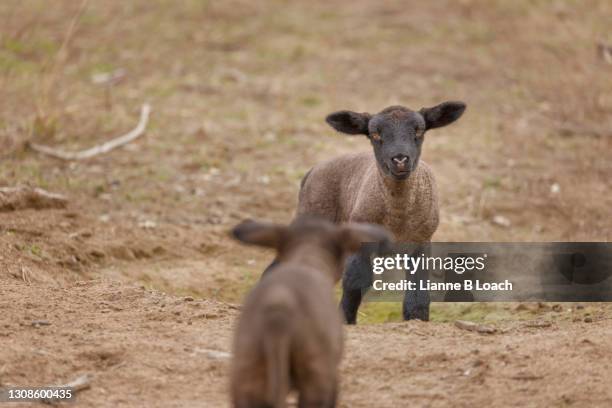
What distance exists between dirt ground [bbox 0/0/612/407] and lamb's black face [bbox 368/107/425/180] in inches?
53.9

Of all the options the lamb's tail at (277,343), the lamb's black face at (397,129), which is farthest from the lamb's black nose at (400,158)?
the lamb's tail at (277,343)

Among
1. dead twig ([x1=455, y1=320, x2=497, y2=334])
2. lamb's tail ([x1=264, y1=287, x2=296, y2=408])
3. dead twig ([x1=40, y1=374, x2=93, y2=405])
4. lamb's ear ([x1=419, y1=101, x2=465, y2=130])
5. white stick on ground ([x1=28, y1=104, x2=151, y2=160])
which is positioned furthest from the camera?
white stick on ground ([x1=28, y1=104, x2=151, y2=160])

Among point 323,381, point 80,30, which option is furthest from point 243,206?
point 80,30

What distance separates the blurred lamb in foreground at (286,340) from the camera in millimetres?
4898

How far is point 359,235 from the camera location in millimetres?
5691

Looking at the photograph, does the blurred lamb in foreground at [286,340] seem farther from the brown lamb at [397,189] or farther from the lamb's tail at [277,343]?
the brown lamb at [397,189]

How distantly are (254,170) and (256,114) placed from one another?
2612 millimetres

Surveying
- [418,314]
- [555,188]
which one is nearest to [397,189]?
[418,314]

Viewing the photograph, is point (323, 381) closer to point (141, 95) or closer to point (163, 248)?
point (163, 248)

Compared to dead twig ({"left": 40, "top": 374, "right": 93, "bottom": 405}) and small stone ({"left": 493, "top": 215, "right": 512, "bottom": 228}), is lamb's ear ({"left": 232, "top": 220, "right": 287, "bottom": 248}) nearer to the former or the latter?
dead twig ({"left": 40, "top": 374, "right": 93, "bottom": 405})

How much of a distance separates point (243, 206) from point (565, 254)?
401cm

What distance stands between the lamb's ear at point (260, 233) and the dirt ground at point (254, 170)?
1258 mm

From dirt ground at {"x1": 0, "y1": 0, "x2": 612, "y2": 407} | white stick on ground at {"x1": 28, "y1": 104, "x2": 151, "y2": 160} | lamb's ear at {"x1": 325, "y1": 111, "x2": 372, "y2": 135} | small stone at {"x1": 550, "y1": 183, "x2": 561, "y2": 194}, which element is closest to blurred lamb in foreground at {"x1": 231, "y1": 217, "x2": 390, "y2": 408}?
dirt ground at {"x1": 0, "y1": 0, "x2": 612, "y2": 407}

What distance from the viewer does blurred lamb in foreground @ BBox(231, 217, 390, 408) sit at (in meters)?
4.90
